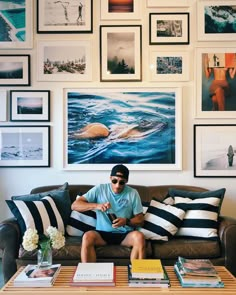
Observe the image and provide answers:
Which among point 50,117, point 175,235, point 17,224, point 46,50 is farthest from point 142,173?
point 46,50

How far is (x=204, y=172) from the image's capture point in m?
3.66

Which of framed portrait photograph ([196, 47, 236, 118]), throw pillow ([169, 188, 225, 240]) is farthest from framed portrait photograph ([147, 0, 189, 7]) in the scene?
throw pillow ([169, 188, 225, 240])

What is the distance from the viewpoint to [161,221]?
2.92 metres

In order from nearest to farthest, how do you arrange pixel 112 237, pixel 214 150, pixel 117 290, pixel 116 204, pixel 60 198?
pixel 117 290
pixel 112 237
pixel 116 204
pixel 60 198
pixel 214 150

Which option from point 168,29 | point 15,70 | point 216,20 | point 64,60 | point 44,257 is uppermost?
point 216,20

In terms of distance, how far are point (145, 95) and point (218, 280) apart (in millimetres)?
2247

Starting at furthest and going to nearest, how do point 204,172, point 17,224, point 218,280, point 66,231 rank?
point 204,172 < point 66,231 < point 17,224 < point 218,280

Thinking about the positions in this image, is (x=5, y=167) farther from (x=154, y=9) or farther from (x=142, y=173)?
(x=154, y=9)

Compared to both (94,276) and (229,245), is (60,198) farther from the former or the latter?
(229,245)

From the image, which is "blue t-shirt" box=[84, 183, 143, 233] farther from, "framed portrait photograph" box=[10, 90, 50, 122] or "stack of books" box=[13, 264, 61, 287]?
"framed portrait photograph" box=[10, 90, 50, 122]

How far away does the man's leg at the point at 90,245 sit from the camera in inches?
102

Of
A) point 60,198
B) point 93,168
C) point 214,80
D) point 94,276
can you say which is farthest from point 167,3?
point 94,276

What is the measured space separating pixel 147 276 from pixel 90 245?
787 mm

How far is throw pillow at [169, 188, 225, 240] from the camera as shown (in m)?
2.87
